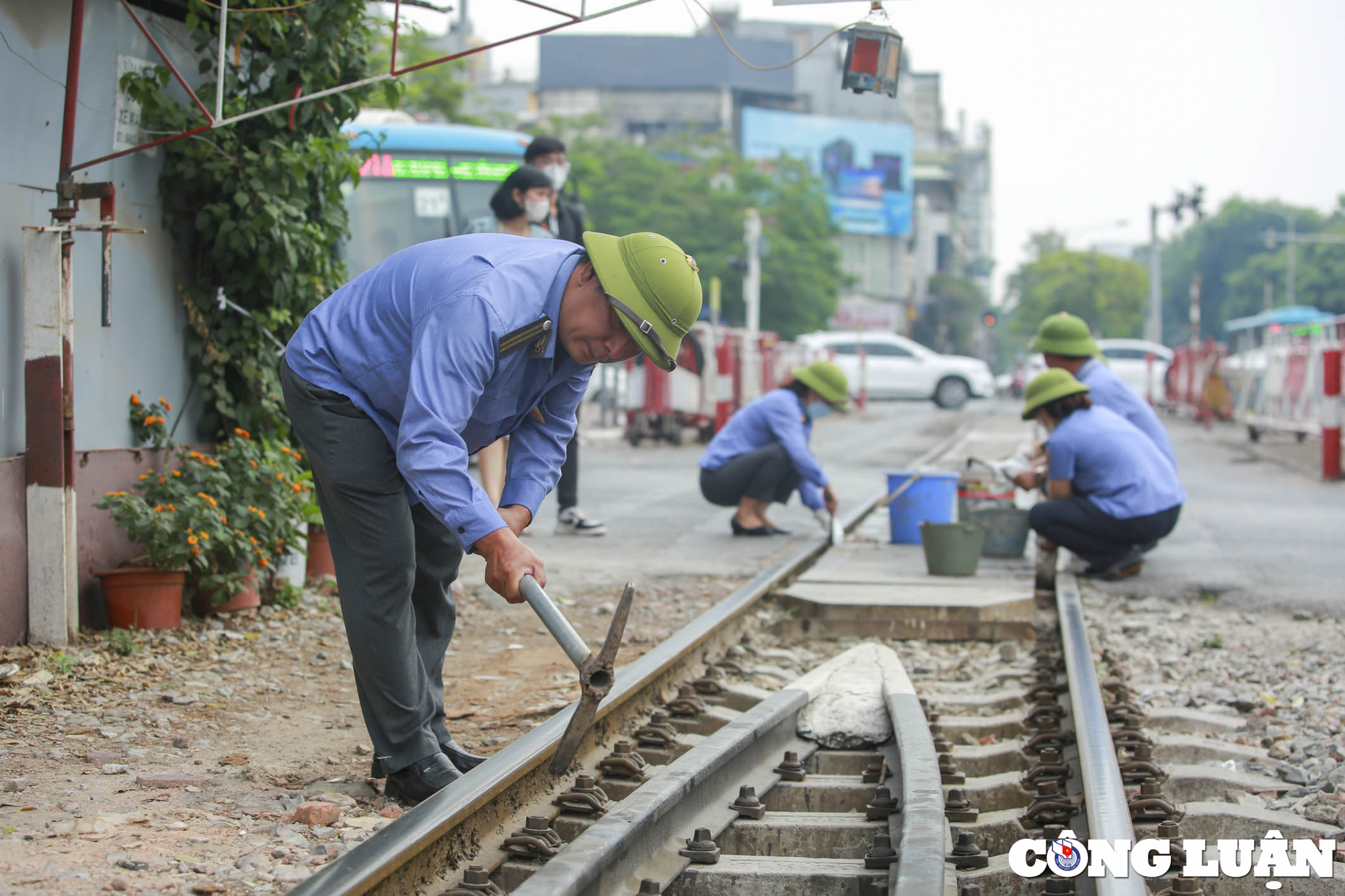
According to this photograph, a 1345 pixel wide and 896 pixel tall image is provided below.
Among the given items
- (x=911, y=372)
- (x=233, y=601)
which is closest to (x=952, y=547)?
(x=233, y=601)

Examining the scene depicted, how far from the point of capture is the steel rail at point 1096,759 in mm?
3135

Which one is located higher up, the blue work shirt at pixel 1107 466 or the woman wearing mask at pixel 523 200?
the woman wearing mask at pixel 523 200

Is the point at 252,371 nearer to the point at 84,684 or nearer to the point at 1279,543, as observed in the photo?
the point at 84,684

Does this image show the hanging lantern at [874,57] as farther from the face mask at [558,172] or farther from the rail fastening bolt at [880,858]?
the rail fastening bolt at [880,858]

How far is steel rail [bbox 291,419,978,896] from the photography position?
2.86 metres

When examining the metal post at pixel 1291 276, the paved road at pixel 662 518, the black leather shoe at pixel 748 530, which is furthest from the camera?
the metal post at pixel 1291 276

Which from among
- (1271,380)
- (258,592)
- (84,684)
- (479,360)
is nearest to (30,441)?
(84,684)

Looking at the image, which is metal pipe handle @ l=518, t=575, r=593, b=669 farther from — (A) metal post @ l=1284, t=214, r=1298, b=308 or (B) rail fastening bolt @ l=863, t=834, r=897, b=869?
(A) metal post @ l=1284, t=214, r=1298, b=308

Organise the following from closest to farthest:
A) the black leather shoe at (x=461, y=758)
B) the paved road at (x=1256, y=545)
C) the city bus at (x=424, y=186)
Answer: the black leather shoe at (x=461, y=758) → the paved road at (x=1256, y=545) → the city bus at (x=424, y=186)

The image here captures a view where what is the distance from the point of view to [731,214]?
Result: 51.4 meters

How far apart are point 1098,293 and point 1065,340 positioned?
3278 inches

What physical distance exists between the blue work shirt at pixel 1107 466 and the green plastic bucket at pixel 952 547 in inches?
24.9

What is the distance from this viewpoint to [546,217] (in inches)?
326
